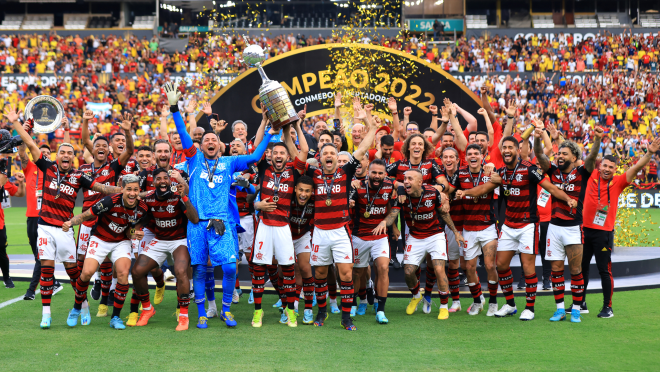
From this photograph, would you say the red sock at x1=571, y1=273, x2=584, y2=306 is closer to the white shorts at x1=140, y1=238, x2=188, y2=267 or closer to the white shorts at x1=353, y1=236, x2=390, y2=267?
the white shorts at x1=353, y1=236, x2=390, y2=267

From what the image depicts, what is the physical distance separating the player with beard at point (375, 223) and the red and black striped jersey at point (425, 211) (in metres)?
0.23

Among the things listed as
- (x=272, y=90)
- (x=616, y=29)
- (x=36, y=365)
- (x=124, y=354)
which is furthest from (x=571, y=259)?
(x=616, y=29)

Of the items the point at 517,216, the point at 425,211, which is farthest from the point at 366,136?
the point at 517,216

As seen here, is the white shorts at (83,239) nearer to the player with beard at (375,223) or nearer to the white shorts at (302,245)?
the white shorts at (302,245)

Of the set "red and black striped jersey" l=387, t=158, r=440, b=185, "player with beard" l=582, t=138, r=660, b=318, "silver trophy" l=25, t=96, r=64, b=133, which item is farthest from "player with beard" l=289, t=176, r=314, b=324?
"silver trophy" l=25, t=96, r=64, b=133

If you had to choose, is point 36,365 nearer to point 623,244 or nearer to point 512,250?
point 512,250

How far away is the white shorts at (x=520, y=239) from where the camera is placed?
25.2ft

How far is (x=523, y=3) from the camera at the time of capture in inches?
1432

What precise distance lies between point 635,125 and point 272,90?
23.1 metres

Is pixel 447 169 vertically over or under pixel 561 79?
under

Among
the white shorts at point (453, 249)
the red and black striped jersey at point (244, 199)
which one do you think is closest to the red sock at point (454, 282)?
the white shorts at point (453, 249)

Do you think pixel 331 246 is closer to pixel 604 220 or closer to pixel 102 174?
pixel 102 174

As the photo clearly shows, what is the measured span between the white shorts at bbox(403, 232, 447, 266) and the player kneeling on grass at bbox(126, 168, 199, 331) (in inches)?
106

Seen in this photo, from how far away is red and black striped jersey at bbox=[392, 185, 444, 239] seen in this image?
7875 mm
